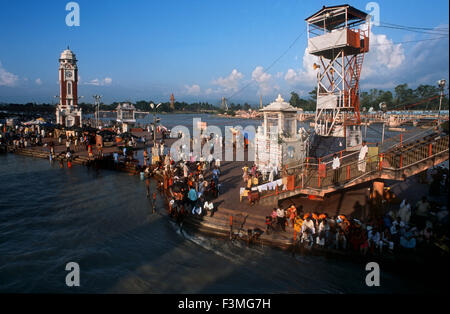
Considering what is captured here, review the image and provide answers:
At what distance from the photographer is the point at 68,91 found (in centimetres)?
4991

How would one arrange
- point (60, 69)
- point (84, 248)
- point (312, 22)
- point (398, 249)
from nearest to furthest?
1. point (398, 249)
2. point (84, 248)
3. point (312, 22)
4. point (60, 69)

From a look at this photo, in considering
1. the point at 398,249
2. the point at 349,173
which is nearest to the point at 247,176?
the point at 349,173

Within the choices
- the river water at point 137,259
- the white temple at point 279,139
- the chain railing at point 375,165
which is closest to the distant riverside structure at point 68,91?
the river water at point 137,259

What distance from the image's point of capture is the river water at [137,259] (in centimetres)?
939

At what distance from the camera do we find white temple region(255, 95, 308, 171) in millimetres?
17266

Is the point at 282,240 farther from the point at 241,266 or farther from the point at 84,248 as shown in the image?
the point at 84,248

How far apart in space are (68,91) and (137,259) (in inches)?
1880

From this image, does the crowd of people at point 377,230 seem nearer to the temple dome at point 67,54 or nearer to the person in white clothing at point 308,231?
the person in white clothing at point 308,231

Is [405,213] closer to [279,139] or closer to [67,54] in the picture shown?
[279,139]

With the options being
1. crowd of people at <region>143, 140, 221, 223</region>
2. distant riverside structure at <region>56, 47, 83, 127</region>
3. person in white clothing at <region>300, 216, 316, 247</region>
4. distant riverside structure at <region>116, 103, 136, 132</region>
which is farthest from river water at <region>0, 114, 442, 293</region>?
distant riverside structure at <region>116, 103, 136, 132</region>

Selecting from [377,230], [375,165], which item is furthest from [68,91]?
[377,230]

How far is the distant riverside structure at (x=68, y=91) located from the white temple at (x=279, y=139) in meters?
42.1
